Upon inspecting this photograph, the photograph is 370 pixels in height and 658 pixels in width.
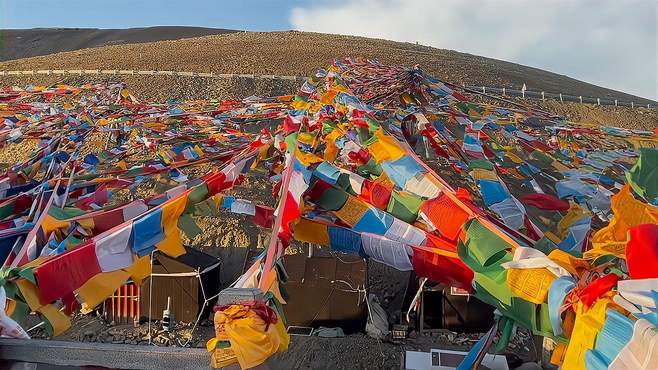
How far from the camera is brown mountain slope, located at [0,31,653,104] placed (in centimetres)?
4703

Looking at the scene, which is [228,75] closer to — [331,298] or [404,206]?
[331,298]

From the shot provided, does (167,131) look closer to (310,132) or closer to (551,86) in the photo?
(310,132)

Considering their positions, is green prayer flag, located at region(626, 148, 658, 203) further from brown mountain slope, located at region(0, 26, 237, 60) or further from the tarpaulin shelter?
brown mountain slope, located at region(0, 26, 237, 60)

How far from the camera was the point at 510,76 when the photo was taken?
56.2 metres

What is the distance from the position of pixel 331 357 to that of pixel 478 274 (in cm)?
811

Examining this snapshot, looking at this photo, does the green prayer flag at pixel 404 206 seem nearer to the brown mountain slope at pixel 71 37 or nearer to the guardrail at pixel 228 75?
the guardrail at pixel 228 75

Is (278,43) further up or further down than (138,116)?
further up

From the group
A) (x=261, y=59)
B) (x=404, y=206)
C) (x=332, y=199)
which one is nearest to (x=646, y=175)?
(x=404, y=206)

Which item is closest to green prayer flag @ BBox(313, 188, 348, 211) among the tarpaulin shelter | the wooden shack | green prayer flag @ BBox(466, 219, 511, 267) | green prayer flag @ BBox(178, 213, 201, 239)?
green prayer flag @ BBox(178, 213, 201, 239)

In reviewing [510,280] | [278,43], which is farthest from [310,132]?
[278,43]

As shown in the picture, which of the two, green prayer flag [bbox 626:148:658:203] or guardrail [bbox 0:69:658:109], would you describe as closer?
green prayer flag [bbox 626:148:658:203]

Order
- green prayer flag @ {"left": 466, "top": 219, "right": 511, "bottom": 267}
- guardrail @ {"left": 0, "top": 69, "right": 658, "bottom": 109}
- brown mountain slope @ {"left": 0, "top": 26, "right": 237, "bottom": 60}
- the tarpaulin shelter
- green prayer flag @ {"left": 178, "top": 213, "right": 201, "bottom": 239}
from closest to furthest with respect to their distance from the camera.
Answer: green prayer flag @ {"left": 466, "top": 219, "right": 511, "bottom": 267}, green prayer flag @ {"left": 178, "top": 213, "right": 201, "bottom": 239}, the tarpaulin shelter, guardrail @ {"left": 0, "top": 69, "right": 658, "bottom": 109}, brown mountain slope @ {"left": 0, "top": 26, "right": 237, "bottom": 60}

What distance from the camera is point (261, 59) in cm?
5044

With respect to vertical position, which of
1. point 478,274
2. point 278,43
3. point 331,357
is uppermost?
point 278,43
